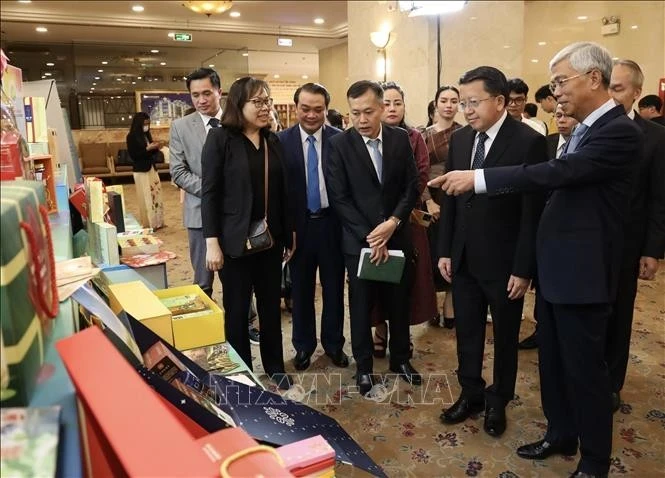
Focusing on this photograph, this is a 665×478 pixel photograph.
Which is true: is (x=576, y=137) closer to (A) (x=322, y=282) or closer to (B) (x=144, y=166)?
(A) (x=322, y=282)

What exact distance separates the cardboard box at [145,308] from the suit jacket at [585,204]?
1180 millimetres

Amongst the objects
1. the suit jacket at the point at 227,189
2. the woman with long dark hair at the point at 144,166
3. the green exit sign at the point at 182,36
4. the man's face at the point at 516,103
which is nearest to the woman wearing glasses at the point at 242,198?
the suit jacket at the point at 227,189

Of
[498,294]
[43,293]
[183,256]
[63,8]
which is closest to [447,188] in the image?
[498,294]

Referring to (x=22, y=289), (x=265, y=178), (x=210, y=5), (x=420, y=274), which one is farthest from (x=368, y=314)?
(x=210, y=5)

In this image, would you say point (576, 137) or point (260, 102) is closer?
point (576, 137)

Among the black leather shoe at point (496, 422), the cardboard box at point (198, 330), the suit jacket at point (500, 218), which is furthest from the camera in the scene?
the black leather shoe at point (496, 422)

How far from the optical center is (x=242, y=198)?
98.8 inches

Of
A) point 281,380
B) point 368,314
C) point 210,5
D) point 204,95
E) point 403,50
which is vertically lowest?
point 281,380

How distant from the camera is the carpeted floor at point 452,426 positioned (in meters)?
2.27

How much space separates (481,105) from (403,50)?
4.85m

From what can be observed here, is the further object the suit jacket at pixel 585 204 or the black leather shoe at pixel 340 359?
the black leather shoe at pixel 340 359

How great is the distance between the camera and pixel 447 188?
208cm

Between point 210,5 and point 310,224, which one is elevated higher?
point 210,5

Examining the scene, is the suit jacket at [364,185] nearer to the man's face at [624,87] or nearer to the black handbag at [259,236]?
the black handbag at [259,236]
